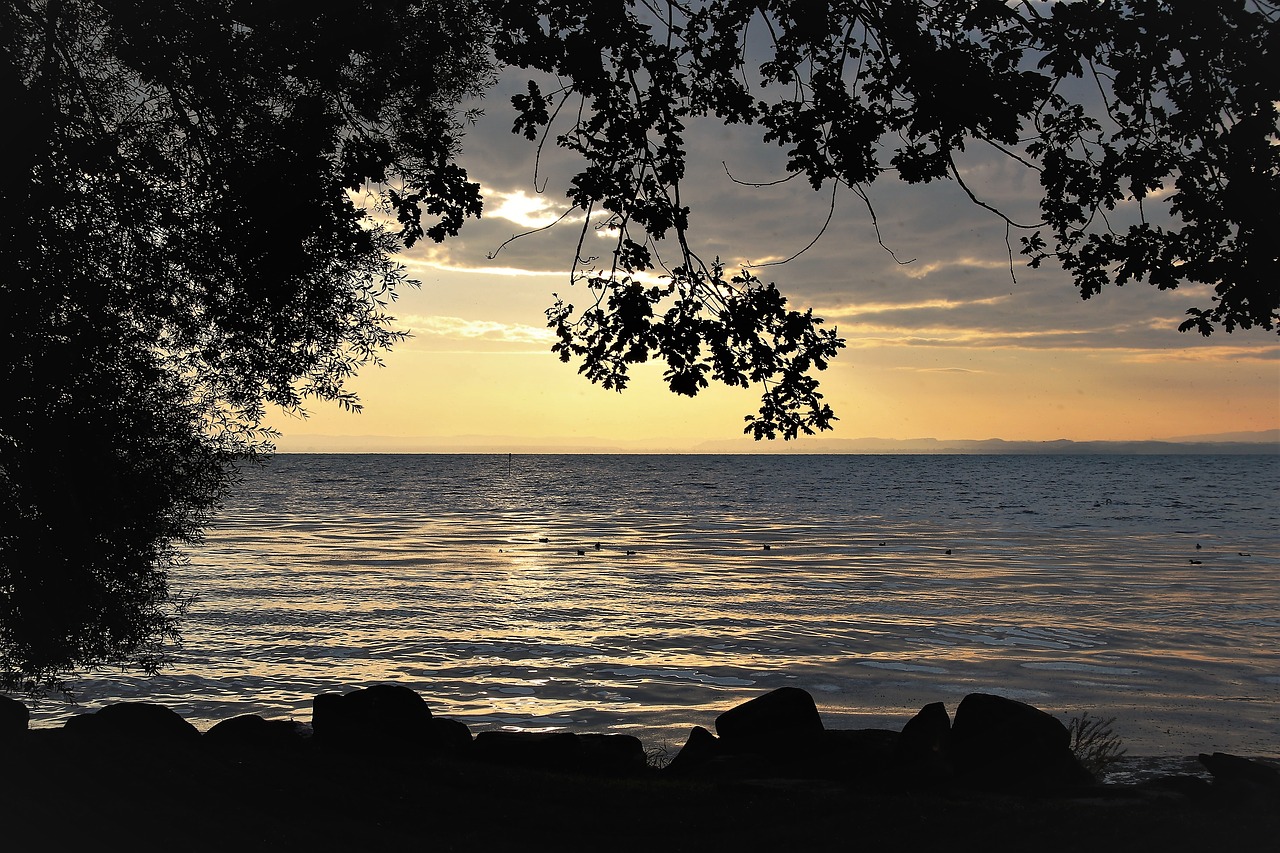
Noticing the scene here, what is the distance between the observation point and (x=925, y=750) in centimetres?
1130

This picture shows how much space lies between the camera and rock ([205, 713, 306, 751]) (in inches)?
464

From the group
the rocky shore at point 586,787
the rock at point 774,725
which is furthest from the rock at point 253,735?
the rock at point 774,725

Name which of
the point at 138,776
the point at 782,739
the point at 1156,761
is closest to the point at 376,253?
the point at 138,776

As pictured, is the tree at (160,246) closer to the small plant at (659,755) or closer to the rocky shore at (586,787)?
the rocky shore at (586,787)

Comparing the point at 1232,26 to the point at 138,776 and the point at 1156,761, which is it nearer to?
the point at 1156,761

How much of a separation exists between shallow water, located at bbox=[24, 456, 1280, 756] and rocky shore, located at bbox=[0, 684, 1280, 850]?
11.8 ft

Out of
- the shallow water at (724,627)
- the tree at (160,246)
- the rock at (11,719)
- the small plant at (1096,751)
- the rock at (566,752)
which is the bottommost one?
the shallow water at (724,627)

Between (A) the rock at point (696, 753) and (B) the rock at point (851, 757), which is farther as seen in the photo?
(A) the rock at point (696, 753)

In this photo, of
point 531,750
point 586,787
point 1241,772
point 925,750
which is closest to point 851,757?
point 925,750

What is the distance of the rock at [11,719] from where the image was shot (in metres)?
11.1

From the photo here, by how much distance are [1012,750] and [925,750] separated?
1.08m

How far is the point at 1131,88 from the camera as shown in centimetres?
1033

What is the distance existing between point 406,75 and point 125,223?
4.14 meters

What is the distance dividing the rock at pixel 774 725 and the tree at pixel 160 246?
7.32 meters
